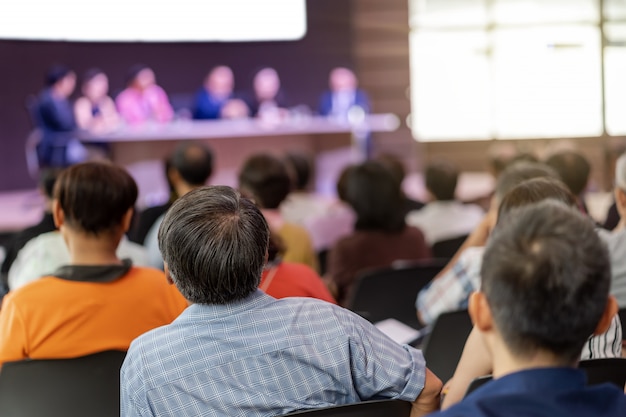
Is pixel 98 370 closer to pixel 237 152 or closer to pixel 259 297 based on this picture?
pixel 259 297

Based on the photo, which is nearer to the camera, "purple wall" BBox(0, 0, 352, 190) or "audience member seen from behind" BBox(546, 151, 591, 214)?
"audience member seen from behind" BBox(546, 151, 591, 214)

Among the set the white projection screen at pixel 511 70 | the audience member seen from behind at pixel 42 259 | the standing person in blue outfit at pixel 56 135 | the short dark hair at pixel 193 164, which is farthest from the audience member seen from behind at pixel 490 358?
the white projection screen at pixel 511 70

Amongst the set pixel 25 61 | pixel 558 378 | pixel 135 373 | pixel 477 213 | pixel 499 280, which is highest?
pixel 25 61

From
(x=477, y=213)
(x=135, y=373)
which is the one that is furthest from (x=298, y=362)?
(x=477, y=213)

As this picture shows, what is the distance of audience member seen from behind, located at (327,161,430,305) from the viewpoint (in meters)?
3.31

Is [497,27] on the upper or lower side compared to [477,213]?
upper

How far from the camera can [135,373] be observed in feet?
4.48

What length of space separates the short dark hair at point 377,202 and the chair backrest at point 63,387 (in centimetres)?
186

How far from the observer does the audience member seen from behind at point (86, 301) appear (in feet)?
6.07

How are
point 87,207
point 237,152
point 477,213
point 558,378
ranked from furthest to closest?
point 237,152
point 477,213
point 87,207
point 558,378

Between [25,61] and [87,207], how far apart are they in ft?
27.7

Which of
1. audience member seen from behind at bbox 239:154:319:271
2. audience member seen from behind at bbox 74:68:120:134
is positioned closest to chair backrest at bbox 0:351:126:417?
audience member seen from behind at bbox 239:154:319:271

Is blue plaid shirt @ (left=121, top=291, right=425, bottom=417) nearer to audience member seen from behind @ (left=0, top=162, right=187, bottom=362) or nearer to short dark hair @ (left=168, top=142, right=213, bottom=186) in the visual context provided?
audience member seen from behind @ (left=0, top=162, right=187, bottom=362)

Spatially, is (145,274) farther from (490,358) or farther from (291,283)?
(490,358)
